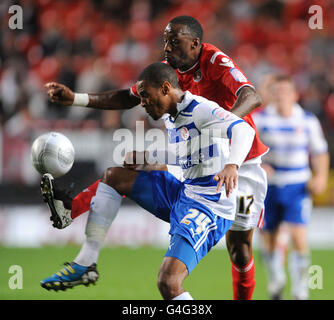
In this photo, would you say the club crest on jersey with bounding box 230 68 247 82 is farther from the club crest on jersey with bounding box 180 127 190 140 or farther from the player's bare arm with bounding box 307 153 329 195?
the player's bare arm with bounding box 307 153 329 195

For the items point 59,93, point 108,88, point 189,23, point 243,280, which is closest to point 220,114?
point 189,23

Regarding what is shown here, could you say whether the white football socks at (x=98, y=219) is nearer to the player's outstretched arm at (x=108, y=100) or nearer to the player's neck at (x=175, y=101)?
the player's neck at (x=175, y=101)

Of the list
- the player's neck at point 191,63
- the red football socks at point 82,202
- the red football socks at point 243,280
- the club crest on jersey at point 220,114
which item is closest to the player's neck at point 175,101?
the club crest on jersey at point 220,114

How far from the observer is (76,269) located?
12.4ft

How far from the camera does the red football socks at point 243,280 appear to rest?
4.75 metres

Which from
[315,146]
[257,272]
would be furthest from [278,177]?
[257,272]

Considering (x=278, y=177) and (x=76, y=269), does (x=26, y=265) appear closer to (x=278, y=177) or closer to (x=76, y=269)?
(x=278, y=177)

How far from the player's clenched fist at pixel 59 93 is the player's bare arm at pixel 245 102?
1.25m

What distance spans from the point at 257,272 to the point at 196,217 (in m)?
4.49

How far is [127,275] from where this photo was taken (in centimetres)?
727

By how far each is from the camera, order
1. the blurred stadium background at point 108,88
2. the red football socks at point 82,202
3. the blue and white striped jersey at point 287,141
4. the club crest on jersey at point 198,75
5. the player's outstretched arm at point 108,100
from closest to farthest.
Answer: the red football socks at point 82,202 < the club crest on jersey at point 198,75 < the player's outstretched arm at point 108,100 < the blue and white striped jersey at point 287,141 < the blurred stadium background at point 108,88

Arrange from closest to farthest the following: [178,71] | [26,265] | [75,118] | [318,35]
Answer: [178,71]
[26,265]
[75,118]
[318,35]
